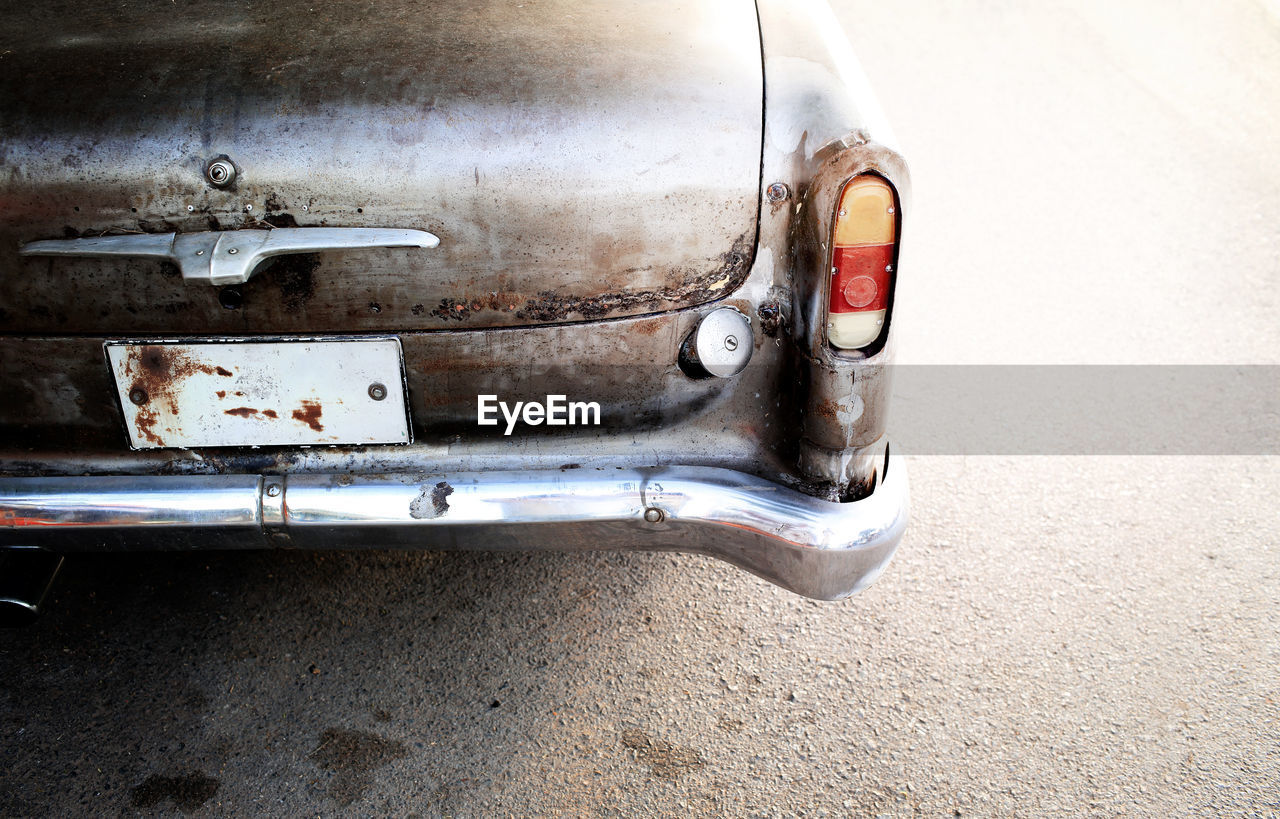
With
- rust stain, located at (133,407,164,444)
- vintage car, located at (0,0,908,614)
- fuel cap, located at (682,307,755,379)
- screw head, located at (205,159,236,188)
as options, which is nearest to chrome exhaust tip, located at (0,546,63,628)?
vintage car, located at (0,0,908,614)

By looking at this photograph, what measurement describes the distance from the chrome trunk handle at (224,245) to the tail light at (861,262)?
762 millimetres

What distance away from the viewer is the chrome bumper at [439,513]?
72.1 inches

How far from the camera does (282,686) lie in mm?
2242

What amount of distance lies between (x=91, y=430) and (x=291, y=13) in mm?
975

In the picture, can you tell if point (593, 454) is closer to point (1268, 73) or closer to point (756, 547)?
point (756, 547)

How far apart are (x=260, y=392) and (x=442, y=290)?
422mm

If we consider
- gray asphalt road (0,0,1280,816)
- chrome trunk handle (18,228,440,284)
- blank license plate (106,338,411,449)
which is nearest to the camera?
chrome trunk handle (18,228,440,284)

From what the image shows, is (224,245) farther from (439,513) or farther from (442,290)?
(439,513)

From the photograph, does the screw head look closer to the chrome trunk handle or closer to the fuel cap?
the chrome trunk handle

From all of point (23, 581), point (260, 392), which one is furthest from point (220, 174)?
point (23, 581)

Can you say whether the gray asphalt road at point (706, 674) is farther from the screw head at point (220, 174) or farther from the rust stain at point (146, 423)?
the screw head at point (220, 174)

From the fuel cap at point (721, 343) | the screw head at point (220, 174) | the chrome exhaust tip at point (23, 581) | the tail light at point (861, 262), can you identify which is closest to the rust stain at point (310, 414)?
the screw head at point (220, 174)

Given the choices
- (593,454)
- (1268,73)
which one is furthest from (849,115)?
(1268,73)

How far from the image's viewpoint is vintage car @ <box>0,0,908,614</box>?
1.71 meters
